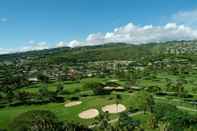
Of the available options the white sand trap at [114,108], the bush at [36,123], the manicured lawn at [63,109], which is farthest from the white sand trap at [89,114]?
the bush at [36,123]

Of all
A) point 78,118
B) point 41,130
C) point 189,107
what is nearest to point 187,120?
point 189,107

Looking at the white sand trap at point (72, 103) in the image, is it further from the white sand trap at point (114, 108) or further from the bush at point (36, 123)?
the bush at point (36, 123)

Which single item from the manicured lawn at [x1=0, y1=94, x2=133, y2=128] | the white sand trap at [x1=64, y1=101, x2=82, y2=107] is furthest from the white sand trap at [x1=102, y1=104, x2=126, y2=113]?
the white sand trap at [x1=64, y1=101, x2=82, y2=107]

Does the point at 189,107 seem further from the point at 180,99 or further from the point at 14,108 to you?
the point at 14,108

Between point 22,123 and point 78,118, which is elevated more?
point 22,123

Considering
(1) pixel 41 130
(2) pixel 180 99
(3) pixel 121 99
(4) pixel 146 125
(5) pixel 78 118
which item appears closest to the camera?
(1) pixel 41 130

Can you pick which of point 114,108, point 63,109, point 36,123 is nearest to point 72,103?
point 63,109
